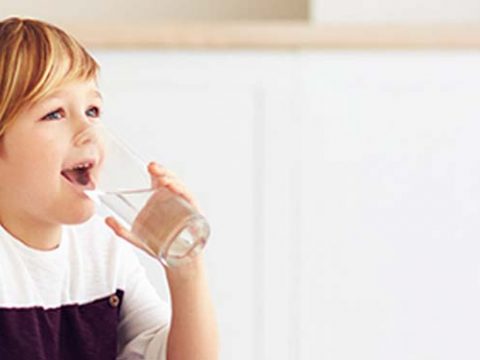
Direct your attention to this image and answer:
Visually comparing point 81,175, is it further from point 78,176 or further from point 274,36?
point 274,36

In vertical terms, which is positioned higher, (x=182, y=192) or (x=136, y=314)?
(x=182, y=192)

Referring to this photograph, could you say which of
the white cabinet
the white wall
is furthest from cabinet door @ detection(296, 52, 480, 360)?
the white wall

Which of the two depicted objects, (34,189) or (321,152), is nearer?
(34,189)

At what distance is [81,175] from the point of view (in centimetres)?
105

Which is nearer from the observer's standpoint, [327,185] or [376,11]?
[327,185]

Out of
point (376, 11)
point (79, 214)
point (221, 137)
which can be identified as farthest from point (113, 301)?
point (376, 11)

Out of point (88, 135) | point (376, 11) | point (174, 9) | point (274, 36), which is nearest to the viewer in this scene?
point (88, 135)

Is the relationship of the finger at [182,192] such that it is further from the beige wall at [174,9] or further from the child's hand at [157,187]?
the beige wall at [174,9]

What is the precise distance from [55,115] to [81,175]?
6 cm

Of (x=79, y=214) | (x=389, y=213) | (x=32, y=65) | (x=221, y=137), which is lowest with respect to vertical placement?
(x=389, y=213)

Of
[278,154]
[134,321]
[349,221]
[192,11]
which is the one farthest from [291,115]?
[134,321]

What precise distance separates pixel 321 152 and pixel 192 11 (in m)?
0.57

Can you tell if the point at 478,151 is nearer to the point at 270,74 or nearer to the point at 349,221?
the point at 349,221

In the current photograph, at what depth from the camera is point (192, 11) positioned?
258cm
